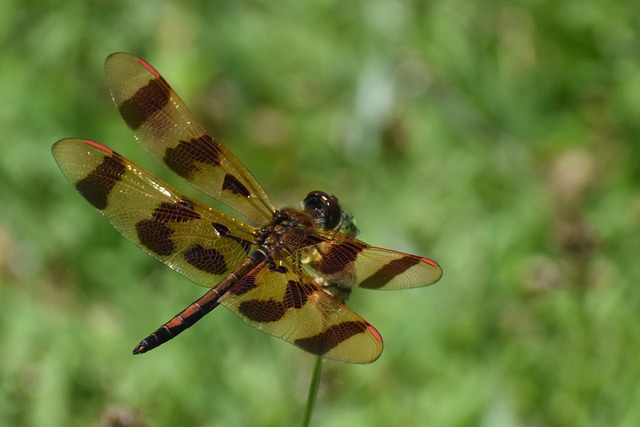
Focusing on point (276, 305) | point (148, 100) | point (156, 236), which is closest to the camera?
point (276, 305)

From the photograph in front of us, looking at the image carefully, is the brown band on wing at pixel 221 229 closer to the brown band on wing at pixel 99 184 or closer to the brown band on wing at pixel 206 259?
the brown band on wing at pixel 206 259

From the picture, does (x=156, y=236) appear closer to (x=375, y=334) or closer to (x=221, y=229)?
(x=221, y=229)

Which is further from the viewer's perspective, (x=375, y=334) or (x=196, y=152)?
(x=196, y=152)

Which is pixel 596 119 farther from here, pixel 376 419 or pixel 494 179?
pixel 376 419

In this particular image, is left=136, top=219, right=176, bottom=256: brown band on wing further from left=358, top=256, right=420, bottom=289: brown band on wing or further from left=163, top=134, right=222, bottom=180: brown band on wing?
left=358, top=256, right=420, bottom=289: brown band on wing

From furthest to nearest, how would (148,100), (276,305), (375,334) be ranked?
(148,100), (276,305), (375,334)

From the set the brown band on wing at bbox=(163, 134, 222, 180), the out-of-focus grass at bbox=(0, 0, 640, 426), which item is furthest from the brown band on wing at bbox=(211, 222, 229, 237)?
the out-of-focus grass at bbox=(0, 0, 640, 426)

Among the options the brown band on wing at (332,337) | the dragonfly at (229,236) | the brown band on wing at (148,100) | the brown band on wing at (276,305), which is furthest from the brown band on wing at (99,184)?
the brown band on wing at (332,337)

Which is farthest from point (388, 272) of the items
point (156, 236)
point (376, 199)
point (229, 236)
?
point (376, 199)

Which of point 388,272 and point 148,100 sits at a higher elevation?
point 148,100
